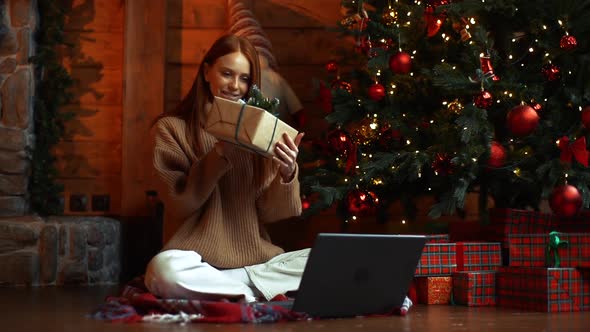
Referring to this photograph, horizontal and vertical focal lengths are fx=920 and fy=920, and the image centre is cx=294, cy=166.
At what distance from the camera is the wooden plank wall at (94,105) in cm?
423

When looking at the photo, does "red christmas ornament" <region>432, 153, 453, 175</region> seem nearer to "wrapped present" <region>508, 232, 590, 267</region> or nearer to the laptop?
"wrapped present" <region>508, 232, 590, 267</region>

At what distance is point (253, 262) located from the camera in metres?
2.73

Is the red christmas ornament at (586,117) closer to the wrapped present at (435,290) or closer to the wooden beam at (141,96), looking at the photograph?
the wrapped present at (435,290)

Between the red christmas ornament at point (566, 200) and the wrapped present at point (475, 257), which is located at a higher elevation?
the red christmas ornament at point (566, 200)

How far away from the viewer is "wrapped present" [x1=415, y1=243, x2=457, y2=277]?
314 cm

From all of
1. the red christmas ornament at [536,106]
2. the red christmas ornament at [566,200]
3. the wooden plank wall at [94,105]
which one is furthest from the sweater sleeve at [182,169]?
the wooden plank wall at [94,105]

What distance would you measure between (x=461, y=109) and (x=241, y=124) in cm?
109

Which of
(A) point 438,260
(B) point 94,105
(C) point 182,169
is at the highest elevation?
(B) point 94,105

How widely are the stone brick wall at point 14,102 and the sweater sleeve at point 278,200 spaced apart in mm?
1591

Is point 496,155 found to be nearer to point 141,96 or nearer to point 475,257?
point 475,257

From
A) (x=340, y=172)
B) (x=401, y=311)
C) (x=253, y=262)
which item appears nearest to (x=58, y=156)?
(x=340, y=172)

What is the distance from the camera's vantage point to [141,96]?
4.18 metres

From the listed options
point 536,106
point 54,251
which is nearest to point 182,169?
point 536,106

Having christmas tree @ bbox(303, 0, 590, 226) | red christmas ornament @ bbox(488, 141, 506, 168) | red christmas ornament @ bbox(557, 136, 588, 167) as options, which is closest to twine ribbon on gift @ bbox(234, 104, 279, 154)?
christmas tree @ bbox(303, 0, 590, 226)
